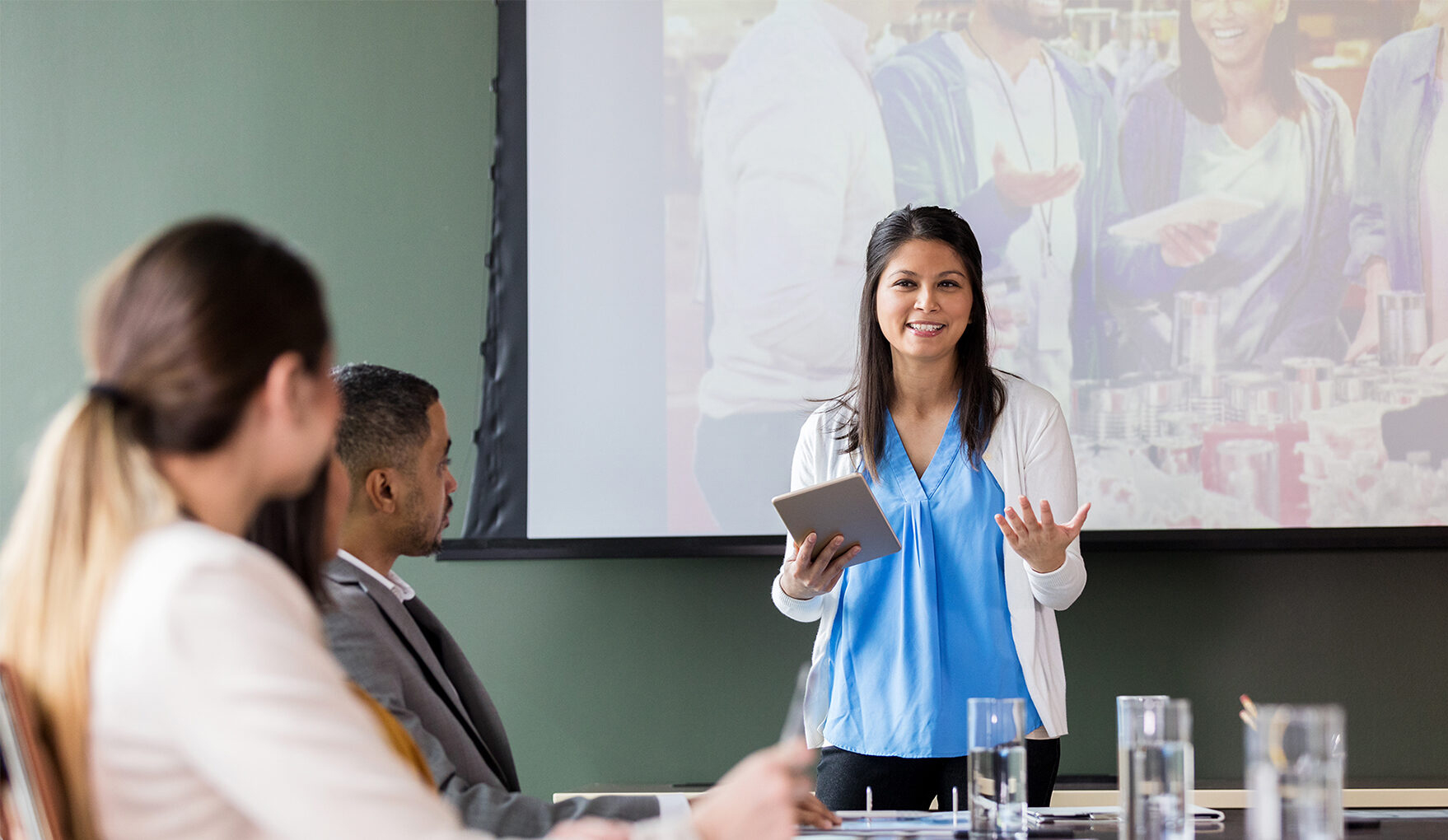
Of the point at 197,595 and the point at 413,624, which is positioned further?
the point at 413,624

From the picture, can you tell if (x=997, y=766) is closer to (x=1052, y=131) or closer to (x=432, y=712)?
(x=432, y=712)

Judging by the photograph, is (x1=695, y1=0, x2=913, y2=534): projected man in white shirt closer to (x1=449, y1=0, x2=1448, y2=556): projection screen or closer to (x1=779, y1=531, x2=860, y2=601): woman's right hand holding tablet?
(x1=449, y1=0, x2=1448, y2=556): projection screen

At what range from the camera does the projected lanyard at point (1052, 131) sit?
2979mm

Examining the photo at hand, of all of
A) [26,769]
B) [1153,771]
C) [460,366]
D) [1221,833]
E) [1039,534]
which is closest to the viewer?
[26,769]

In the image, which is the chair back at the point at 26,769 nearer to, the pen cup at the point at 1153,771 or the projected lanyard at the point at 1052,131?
the pen cup at the point at 1153,771

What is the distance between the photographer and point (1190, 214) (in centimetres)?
296

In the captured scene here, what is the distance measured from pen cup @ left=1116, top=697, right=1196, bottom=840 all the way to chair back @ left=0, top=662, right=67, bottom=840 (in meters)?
1.04

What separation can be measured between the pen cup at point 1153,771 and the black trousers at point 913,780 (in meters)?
0.75

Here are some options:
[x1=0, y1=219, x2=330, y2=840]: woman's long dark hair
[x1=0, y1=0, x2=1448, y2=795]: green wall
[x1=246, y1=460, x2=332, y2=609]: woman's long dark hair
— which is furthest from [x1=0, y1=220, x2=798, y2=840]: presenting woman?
[x1=0, y1=0, x2=1448, y2=795]: green wall

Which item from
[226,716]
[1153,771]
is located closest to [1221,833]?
[1153,771]

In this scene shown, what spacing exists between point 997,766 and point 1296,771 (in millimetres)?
371

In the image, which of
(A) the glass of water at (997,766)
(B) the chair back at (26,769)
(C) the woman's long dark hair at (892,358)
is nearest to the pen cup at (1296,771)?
(A) the glass of water at (997,766)

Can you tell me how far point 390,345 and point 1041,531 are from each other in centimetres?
185

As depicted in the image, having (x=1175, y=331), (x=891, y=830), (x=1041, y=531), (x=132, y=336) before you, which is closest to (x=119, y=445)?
(x=132, y=336)
